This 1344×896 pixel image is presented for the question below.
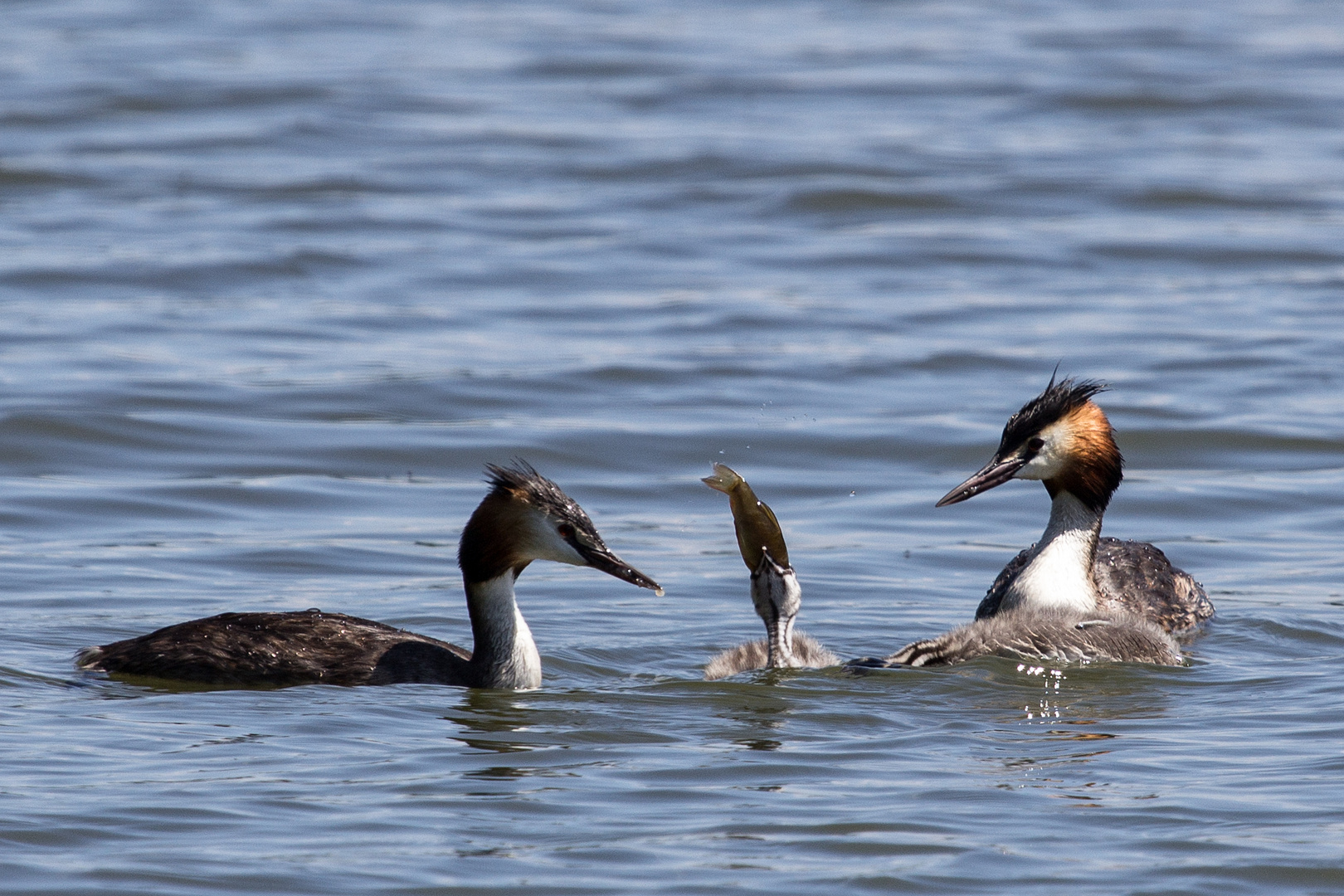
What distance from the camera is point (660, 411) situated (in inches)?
Answer: 549

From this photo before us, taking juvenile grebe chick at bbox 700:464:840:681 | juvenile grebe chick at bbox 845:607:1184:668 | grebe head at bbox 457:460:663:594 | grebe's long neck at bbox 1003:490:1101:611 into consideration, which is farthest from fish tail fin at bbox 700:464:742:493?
grebe's long neck at bbox 1003:490:1101:611

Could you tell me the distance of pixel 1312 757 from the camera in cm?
711

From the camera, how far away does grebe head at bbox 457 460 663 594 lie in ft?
26.9

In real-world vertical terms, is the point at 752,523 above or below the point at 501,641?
above

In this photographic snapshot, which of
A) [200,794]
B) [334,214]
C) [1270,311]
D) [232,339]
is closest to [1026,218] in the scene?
[1270,311]

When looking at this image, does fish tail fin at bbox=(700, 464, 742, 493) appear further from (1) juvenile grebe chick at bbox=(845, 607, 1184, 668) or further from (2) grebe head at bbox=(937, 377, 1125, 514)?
(2) grebe head at bbox=(937, 377, 1125, 514)

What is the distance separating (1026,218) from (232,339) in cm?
799

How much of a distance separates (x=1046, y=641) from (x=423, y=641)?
A: 2.38m

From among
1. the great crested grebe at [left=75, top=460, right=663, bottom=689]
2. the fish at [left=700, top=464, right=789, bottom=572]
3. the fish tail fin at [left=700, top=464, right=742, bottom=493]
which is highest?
the fish tail fin at [left=700, top=464, right=742, bottom=493]

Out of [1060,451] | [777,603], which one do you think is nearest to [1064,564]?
[1060,451]

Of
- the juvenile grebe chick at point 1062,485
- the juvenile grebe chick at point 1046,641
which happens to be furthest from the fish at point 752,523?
the juvenile grebe chick at point 1062,485

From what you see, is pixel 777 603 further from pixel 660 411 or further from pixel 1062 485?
pixel 660 411

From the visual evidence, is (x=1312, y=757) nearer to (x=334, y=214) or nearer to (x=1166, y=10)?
(x=334, y=214)

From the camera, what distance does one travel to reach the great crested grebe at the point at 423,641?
8.11m
